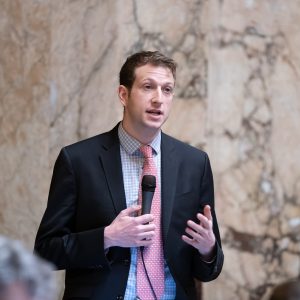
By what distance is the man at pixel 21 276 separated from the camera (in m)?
1.35

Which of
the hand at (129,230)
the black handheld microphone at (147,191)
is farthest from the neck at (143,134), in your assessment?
the hand at (129,230)

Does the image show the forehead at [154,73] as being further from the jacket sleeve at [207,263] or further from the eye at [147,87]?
the jacket sleeve at [207,263]

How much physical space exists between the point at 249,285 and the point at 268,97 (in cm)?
122

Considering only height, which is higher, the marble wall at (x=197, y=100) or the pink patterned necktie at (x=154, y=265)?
the marble wall at (x=197, y=100)

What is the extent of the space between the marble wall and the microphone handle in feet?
4.85

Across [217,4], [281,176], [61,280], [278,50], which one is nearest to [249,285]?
[281,176]

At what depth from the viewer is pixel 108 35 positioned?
4.22 meters

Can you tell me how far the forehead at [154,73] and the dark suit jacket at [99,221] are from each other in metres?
0.30

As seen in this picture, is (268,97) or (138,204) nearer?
(138,204)

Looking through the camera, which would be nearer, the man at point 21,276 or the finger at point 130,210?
the man at point 21,276

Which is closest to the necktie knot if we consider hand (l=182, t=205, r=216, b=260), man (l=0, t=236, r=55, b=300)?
hand (l=182, t=205, r=216, b=260)

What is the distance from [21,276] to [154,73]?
187 centimetres

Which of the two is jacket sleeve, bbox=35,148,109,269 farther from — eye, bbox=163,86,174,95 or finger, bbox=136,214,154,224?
eye, bbox=163,86,174,95

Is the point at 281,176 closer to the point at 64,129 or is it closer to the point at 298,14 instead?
the point at 298,14
